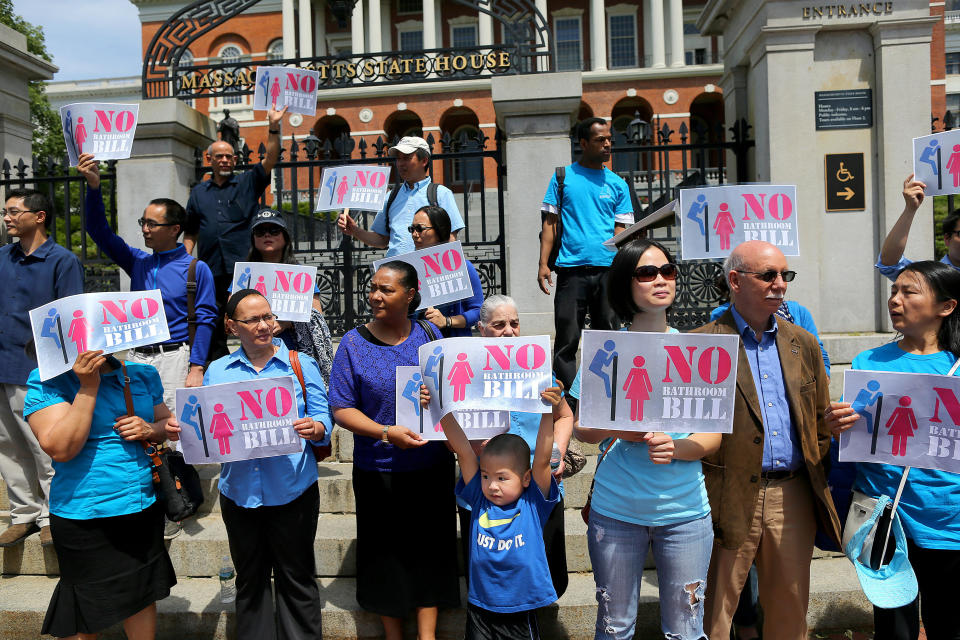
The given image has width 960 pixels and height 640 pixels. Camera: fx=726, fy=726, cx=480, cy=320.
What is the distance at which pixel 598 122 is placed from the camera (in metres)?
5.12

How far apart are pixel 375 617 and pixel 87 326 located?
2.21 meters

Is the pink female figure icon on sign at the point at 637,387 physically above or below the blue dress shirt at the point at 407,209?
below

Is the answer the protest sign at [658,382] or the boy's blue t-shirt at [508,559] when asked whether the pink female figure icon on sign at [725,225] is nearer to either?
the protest sign at [658,382]

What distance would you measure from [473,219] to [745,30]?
398 inches

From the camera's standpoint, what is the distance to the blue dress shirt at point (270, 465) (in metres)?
3.58

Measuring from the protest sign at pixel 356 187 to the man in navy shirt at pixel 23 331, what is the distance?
180 cm

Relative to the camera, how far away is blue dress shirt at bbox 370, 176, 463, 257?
17.3 ft

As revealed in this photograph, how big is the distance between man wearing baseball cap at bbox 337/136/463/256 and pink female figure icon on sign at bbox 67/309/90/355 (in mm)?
2236

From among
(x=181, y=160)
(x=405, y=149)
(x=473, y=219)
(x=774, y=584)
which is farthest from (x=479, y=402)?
(x=473, y=219)

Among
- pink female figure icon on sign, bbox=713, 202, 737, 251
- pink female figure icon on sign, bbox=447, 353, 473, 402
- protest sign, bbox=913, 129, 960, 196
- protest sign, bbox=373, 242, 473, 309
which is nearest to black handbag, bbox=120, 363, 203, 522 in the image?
pink female figure icon on sign, bbox=447, 353, 473, 402

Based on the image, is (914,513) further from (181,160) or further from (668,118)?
(668,118)

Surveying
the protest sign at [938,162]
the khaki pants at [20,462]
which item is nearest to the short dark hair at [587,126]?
the protest sign at [938,162]

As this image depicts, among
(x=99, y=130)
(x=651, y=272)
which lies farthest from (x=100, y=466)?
(x=99, y=130)

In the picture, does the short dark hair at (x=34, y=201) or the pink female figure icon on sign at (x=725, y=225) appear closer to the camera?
the pink female figure icon on sign at (x=725, y=225)
